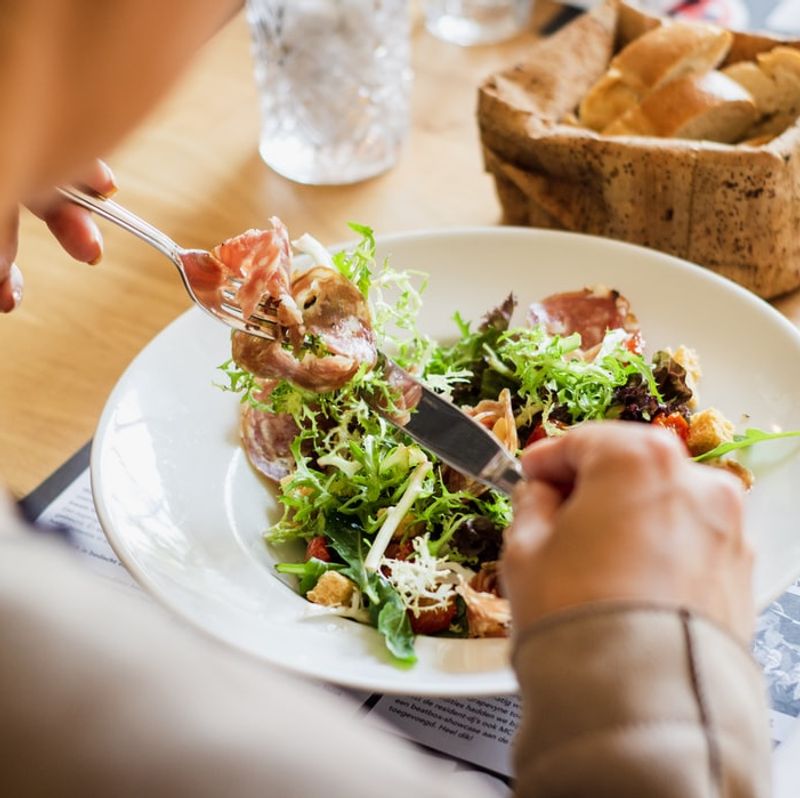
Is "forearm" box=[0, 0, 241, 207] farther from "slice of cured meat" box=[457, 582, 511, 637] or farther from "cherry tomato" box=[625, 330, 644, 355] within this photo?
"cherry tomato" box=[625, 330, 644, 355]

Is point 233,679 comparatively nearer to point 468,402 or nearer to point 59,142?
point 59,142

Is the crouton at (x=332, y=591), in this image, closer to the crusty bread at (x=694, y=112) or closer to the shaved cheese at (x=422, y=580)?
the shaved cheese at (x=422, y=580)

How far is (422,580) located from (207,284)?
38 centimetres

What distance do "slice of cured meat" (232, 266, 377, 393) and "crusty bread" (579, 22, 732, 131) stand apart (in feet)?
2.36

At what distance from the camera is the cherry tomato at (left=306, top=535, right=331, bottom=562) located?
1131 millimetres

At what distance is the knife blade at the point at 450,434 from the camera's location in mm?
1002

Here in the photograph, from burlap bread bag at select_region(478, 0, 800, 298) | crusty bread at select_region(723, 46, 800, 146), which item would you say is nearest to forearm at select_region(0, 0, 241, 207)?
burlap bread bag at select_region(478, 0, 800, 298)

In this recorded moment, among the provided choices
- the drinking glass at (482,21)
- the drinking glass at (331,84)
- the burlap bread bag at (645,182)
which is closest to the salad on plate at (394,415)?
the burlap bread bag at (645,182)

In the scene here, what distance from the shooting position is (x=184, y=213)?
185 centimetres

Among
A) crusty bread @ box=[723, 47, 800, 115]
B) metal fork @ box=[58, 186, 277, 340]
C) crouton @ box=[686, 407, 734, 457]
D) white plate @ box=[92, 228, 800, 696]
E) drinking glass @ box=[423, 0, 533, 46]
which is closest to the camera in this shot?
white plate @ box=[92, 228, 800, 696]

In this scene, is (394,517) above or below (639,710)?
below

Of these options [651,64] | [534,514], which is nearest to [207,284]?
[534,514]

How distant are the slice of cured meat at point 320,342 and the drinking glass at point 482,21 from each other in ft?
4.31

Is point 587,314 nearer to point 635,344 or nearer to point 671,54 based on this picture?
point 635,344
